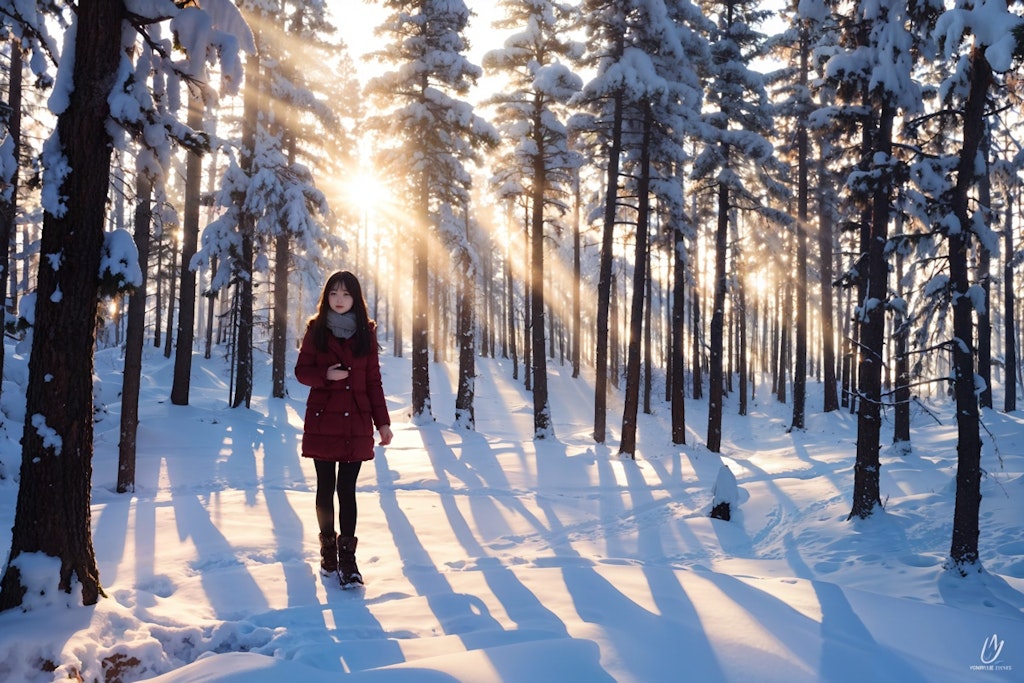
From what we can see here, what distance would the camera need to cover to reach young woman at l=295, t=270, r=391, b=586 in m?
4.56

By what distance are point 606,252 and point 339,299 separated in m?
12.2

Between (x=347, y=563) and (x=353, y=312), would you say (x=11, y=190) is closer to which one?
(x=353, y=312)

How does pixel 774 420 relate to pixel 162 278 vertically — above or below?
below

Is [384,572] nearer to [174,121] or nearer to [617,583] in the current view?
[617,583]

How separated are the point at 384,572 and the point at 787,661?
10.6 ft

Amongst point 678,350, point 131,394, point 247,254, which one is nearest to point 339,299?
point 131,394

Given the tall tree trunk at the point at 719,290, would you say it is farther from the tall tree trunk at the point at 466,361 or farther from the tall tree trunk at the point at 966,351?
the tall tree trunk at the point at 966,351

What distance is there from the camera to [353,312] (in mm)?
4773

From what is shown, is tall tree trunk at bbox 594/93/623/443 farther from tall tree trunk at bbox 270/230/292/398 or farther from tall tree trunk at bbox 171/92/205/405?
tall tree trunk at bbox 171/92/205/405

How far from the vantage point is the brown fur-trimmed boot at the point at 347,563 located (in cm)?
455

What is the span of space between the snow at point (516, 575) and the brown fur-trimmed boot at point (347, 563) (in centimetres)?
12

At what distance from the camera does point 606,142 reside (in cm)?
1638

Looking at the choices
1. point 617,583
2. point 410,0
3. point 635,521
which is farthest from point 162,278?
point 617,583

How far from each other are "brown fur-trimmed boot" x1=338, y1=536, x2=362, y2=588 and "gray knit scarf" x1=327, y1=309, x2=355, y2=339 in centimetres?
163
